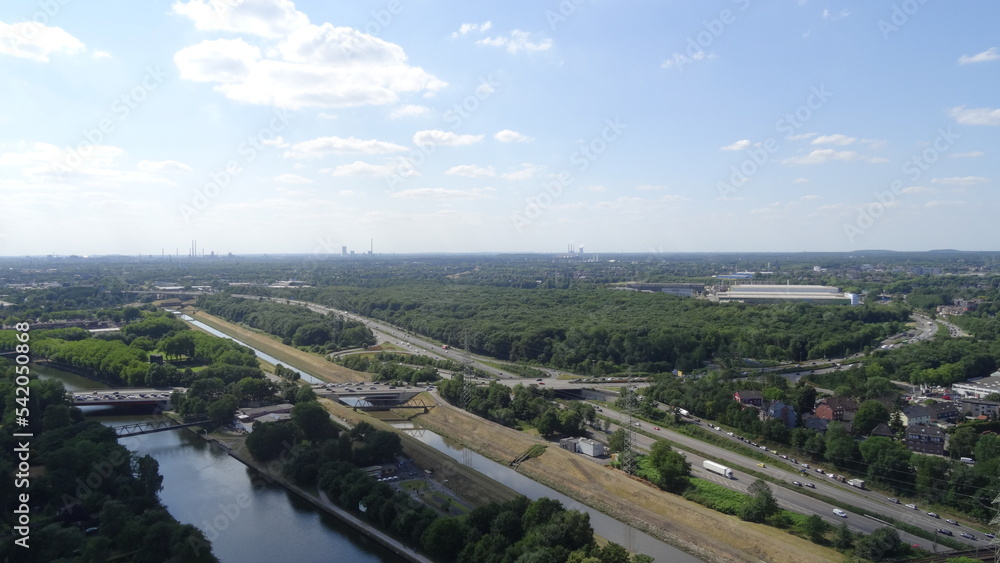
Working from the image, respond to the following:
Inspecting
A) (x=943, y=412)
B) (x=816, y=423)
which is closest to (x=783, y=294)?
(x=943, y=412)

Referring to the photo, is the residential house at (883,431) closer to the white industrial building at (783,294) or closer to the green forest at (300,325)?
the green forest at (300,325)

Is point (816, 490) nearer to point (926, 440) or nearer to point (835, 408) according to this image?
point (926, 440)

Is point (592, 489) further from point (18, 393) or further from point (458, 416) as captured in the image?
point (18, 393)

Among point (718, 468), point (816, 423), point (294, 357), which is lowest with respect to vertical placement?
point (294, 357)

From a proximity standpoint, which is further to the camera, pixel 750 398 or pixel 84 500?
pixel 750 398

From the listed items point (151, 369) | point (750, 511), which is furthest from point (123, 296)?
point (750, 511)
